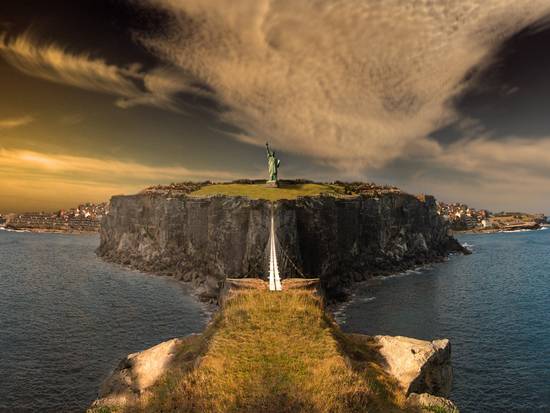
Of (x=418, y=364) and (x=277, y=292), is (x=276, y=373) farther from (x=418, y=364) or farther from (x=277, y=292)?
(x=277, y=292)

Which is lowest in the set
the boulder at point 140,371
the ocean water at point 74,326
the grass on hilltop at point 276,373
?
the ocean water at point 74,326

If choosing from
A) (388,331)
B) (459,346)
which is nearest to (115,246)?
(388,331)

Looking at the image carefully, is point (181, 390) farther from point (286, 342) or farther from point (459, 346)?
point (459, 346)

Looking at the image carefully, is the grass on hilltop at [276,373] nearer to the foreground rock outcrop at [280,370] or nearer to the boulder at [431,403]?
the foreground rock outcrop at [280,370]

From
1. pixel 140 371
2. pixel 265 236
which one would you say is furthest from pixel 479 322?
pixel 140 371

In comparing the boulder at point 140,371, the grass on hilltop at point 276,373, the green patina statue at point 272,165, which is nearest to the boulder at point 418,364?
the grass on hilltop at point 276,373

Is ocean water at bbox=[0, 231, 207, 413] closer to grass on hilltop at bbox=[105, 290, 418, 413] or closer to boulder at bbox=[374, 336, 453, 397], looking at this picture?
grass on hilltop at bbox=[105, 290, 418, 413]
